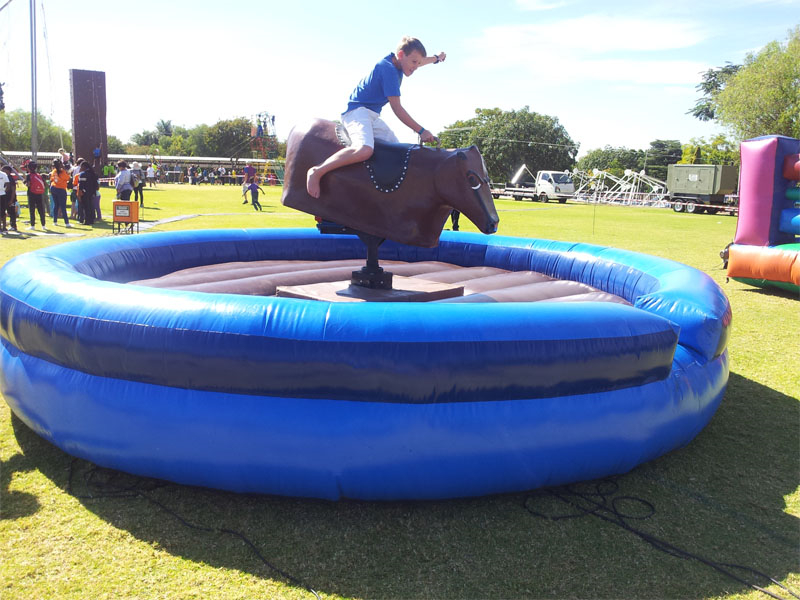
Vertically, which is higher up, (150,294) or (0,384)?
(150,294)

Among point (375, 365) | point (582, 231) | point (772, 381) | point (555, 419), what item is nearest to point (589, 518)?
point (555, 419)

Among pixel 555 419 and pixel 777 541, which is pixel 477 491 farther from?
pixel 777 541

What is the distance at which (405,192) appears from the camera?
4.31 metres

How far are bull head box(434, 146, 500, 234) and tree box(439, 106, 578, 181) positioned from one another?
54744 mm

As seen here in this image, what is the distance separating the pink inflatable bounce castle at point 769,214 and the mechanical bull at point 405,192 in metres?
5.93

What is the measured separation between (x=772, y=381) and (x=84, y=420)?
491 centimetres

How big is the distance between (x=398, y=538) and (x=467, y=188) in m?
2.33

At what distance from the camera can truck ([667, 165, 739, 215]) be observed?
29859mm

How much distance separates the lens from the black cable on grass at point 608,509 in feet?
8.51

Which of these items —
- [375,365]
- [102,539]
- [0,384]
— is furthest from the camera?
[0,384]

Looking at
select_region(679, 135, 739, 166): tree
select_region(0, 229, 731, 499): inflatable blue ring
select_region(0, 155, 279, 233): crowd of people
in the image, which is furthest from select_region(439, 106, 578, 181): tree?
select_region(0, 229, 731, 499): inflatable blue ring

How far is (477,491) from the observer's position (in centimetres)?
303

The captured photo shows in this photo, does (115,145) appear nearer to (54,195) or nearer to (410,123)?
(54,195)

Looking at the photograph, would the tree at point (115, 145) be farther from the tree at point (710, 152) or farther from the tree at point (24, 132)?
the tree at point (710, 152)
